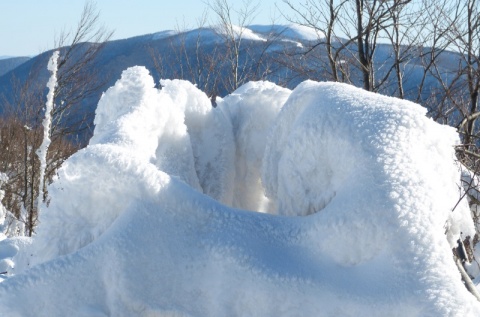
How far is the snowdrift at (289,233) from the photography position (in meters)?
1.91

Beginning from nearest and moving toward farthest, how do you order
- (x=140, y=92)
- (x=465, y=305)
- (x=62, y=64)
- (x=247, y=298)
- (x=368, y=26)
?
1. (x=465, y=305)
2. (x=247, y=298)
3. (x=140, y=92)
4. (x=368, y=26)
5. (x=62, y=64)

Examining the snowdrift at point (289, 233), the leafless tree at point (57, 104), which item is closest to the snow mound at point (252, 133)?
the snowdrift at point (289, 233)

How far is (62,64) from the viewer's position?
16125 millimetres

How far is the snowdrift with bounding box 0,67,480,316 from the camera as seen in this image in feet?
6.27

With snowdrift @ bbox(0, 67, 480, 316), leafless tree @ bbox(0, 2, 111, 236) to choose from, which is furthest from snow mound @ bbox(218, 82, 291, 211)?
leafless tree @ bbox(0, 2, 111, 236)

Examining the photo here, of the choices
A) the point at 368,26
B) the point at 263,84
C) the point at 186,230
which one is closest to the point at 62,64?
the point at 368,26

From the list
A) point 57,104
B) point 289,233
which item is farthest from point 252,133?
point 57,104

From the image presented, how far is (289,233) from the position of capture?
2.22m

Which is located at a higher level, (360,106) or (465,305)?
(360,106)

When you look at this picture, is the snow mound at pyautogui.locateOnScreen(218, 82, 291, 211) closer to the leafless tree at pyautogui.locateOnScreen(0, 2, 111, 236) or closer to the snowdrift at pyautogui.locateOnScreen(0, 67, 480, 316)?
the snowdrift at pyautogui.locateOnScreen(0, 67, 480, 316)

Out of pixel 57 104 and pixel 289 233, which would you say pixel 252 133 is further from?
pixel 57 104

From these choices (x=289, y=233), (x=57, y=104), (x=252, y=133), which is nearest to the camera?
(x=289, y=233)

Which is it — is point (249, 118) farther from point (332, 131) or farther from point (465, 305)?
point (465, 305)

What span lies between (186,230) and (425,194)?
811mm
